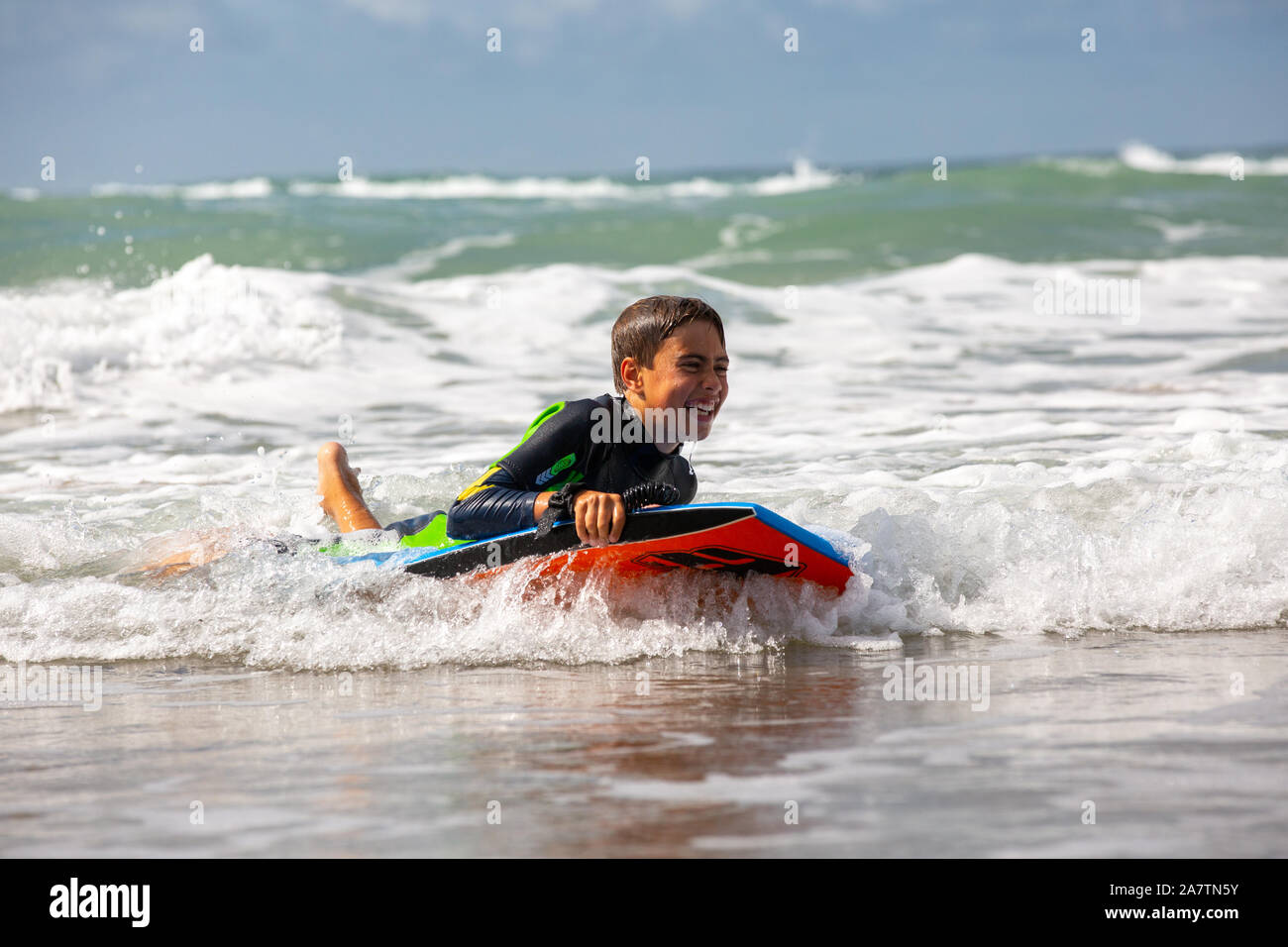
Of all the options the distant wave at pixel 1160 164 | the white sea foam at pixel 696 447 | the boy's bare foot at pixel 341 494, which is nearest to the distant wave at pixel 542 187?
the distant wave at pixel 1160 164

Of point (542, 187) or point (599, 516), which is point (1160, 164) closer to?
point (542, 187)

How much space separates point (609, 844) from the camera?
221cm

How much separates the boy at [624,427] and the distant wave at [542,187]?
90.5 ft

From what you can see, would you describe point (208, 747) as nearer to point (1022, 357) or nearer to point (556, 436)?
point (556, 436)

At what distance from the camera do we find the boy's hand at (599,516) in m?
3.80

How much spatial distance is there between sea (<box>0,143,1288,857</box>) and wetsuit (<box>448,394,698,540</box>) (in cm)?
23

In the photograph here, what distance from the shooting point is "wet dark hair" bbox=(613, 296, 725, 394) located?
13.5ft

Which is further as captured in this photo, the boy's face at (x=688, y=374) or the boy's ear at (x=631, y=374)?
the boy's ear at (x=631, y=374)

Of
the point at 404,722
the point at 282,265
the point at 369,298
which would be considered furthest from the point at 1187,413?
the point at 282,265

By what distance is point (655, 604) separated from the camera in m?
4.11

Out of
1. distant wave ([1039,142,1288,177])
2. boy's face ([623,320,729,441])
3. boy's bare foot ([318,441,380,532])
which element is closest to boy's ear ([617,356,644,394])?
boy's face ([623,320,729,441])

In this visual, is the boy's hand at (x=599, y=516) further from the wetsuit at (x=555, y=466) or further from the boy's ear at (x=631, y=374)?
the boy's ear at (x=631, y=374)

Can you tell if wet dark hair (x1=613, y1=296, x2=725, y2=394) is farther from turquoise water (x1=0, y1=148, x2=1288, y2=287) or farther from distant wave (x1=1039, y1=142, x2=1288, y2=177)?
distant wave (x1=1039, y1=142, x2=1288, y2=177)

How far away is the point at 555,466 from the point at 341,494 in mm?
1580
